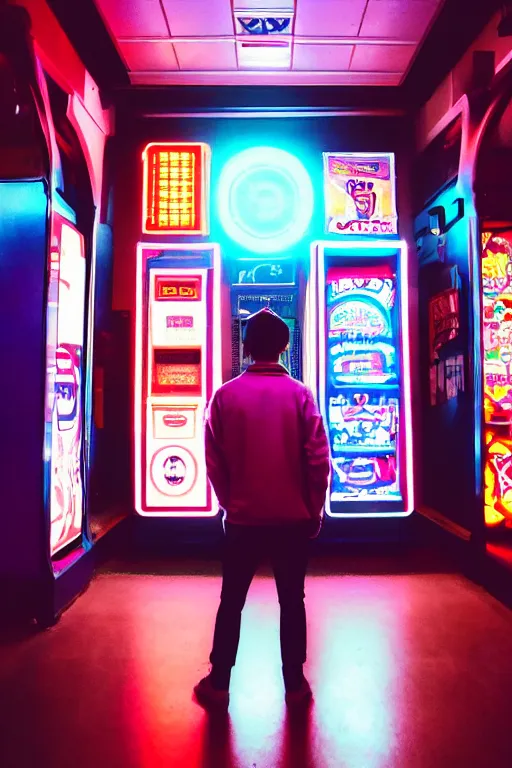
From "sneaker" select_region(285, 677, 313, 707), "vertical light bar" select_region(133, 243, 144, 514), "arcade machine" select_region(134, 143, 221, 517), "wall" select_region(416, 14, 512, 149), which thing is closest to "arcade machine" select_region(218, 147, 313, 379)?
"arcade machine" select_region(134, 143, 221, 517)

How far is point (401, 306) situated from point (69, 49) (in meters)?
2.86

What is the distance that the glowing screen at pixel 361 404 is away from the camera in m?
3.95

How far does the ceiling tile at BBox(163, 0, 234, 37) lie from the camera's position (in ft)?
11.3

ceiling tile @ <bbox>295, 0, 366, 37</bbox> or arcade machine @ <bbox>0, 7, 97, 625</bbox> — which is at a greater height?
ceiling tile @ <bbox>295, 0, 366, 37</bbox>

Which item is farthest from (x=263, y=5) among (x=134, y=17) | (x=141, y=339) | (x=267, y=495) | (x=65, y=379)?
(x=267, y=495)

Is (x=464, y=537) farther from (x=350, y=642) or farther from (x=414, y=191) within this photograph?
(x=414, y=191)

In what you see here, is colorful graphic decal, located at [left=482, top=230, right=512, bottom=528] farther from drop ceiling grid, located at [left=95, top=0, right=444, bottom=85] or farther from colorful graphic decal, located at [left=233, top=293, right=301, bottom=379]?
drop ceiling grid, located at [left=95, top=0, right=444, bottom=85]

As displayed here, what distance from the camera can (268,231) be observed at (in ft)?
13.3

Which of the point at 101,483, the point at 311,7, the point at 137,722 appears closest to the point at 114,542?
the point at 101,483

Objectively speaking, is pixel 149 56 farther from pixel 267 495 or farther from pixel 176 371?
pixel 267 495

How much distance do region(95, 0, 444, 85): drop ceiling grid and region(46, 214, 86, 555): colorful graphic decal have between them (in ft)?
5.15

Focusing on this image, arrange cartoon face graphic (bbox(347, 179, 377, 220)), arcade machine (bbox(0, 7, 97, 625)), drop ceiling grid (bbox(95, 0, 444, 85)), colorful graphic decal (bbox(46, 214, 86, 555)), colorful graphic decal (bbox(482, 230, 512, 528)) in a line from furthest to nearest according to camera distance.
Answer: cartoon face graphic (bbox(347, 179, 377, 220)) < colorful graphic decal (bbox(482, 230, 512, 528)) < drop ceiling grid (bbox(95, 0, 444, 85)) < colorful graphic decal (bbox(46, 214, 86, 555)) < arcade machine (bbox(0, 7, 97, 625))

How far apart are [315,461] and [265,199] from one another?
105 inches

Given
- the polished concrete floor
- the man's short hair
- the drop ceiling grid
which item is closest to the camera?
the polished concrete floor
